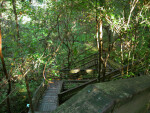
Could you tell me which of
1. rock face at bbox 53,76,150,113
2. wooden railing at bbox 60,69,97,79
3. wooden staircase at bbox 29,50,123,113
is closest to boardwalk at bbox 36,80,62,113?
wooden staircase at bbox 29,50,123,113

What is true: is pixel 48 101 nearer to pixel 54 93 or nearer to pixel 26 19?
pixel 54 93

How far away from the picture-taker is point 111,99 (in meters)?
1.78

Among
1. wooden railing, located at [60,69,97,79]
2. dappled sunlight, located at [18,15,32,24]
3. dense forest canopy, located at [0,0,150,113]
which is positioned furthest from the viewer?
wooden railing, located at [60,69,97,79]

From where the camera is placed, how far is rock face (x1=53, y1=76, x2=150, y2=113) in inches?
65.2

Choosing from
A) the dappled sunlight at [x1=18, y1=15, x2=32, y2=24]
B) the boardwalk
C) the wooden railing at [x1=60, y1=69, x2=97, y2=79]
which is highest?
the dappled sunlight at [x1=18, y1=15, x2=32, y2=24]

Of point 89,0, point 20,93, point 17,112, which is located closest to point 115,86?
point 89,0

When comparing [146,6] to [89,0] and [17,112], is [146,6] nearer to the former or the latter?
[89,0]

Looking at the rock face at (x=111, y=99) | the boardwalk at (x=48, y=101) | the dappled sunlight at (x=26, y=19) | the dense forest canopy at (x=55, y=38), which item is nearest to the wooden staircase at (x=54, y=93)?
the boardwalk at (x=48, y=101)

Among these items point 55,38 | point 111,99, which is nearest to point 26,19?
point 55,38

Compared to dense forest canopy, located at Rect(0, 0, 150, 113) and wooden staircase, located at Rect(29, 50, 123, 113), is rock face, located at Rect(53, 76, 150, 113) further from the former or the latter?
wooden staircase, located at Rect(29, 50, 123, 113)

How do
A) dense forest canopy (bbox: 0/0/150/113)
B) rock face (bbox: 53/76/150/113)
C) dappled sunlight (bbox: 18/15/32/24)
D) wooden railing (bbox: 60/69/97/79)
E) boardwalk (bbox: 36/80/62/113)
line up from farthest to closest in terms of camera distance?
wooden railing (bbox: 60/69/97/79) < dappled sunlight (bbox: 18/15/32/24) < boardwalk (bbox: 36/80/62/113) < dense forest canopy (bbox: 0/0/150/113) < rock face (bbox: 53/76/150/113)

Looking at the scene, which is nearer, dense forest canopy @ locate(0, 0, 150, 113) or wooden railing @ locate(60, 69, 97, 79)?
dense forest canopy @ locate(0, 0, 150, 113)

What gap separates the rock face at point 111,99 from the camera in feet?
5.44

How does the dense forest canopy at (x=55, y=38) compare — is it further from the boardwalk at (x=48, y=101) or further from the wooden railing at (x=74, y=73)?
the boardwalk at (x=48, y=101)
